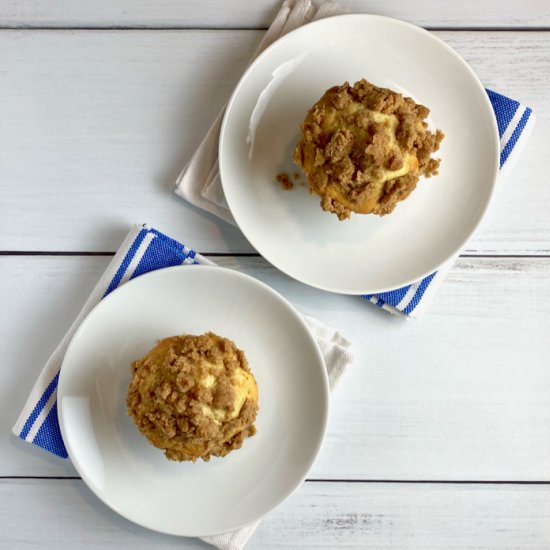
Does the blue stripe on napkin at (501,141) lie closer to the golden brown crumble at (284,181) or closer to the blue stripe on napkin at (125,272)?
the golden brown crumble at (284,181)

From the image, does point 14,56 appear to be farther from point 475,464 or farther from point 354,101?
point 475,464

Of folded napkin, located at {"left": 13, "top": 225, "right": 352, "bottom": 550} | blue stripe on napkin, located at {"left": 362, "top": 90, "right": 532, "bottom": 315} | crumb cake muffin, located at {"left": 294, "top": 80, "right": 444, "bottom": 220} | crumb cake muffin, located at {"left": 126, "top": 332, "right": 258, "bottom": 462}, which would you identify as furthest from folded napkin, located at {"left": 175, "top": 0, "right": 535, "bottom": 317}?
crumb cake muffin, located at {"left": 126, "top": 332, "right": 258, "bottom": 462}

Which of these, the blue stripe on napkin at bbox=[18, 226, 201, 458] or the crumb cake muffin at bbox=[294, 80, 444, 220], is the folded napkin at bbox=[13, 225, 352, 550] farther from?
the crumb cake muffin at bbox=[294, 80, 444, 220]

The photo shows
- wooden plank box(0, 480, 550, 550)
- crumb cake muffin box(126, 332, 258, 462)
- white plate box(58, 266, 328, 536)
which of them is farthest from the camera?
wooden plank box(0, 480, 550, 550)

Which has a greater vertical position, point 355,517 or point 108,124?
point 108,124

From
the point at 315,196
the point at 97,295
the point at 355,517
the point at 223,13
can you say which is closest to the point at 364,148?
the point at 315,196

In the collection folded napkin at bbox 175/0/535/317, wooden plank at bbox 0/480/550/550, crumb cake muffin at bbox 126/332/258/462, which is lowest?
wooden plank at bbox 0/480/550/550

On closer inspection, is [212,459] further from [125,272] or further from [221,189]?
[221,189]
